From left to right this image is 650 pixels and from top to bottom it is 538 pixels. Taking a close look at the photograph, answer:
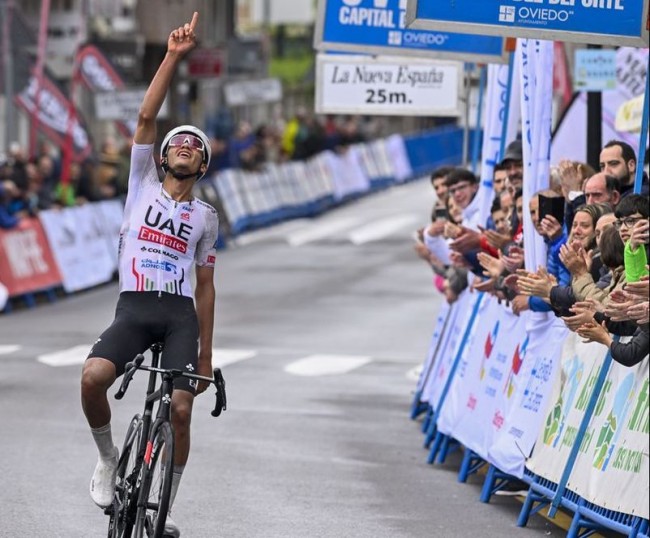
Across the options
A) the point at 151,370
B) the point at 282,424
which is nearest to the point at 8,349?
the point at 282,424

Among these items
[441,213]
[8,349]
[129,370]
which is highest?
[129,370]

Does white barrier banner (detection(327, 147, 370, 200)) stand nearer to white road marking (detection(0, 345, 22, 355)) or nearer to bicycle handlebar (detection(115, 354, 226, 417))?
white road marking (detection(0, 345, 22, 355))

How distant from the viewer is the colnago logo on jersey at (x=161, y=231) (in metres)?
9.22

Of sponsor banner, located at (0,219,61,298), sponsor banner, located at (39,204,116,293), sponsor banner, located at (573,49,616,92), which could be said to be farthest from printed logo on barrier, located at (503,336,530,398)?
sponsor banner, located at (39,204,116,293)

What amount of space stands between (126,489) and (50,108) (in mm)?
21598

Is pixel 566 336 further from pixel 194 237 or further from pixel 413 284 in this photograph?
pixel 413 284

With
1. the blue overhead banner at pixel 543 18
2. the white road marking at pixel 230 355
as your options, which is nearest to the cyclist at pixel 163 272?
the blue overhead banner at pixel 543 18

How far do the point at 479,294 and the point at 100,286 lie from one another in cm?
1518

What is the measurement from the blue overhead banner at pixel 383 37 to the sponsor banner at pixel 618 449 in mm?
4611

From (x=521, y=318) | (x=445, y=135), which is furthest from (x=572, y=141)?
(x=445, y=135)

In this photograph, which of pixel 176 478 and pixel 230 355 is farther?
pixel 230 355

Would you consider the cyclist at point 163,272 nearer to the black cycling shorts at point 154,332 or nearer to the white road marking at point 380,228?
the black cycling shorts at point 154,332

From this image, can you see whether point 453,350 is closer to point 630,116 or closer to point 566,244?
point 630,116

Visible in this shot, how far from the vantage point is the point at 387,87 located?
56.0 ft
